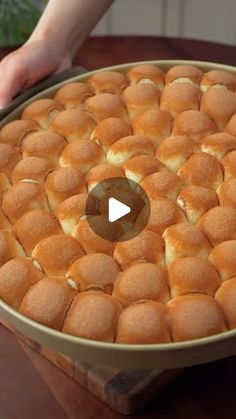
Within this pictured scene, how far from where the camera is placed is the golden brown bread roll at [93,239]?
0.58m

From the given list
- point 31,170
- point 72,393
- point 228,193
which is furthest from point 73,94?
point 72,393

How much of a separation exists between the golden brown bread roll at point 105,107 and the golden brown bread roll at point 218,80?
0.11m

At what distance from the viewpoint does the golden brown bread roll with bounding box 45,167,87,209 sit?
0.64 metres

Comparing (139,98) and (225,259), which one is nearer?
(225,259)

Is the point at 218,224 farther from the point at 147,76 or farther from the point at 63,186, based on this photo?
the point at 147,76

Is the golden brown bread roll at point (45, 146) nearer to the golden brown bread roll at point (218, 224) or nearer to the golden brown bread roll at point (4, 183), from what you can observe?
the golden brown bread roll at point (4, 183)

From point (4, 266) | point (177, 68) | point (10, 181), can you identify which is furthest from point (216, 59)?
point (4, 266)

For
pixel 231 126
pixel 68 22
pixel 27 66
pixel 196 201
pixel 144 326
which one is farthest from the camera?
pixel 68 22

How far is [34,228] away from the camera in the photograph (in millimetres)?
600

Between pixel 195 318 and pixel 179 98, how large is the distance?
32 centimetres

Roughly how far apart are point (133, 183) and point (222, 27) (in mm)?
1173

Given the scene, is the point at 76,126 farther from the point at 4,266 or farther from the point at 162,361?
the point at 162,361

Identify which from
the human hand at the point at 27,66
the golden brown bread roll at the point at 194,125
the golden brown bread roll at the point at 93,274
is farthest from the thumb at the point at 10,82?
the golden brown bread roll at the point at 93,274

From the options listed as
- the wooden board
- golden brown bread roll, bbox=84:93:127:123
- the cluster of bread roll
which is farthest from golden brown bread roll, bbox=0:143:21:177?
the wooden board
